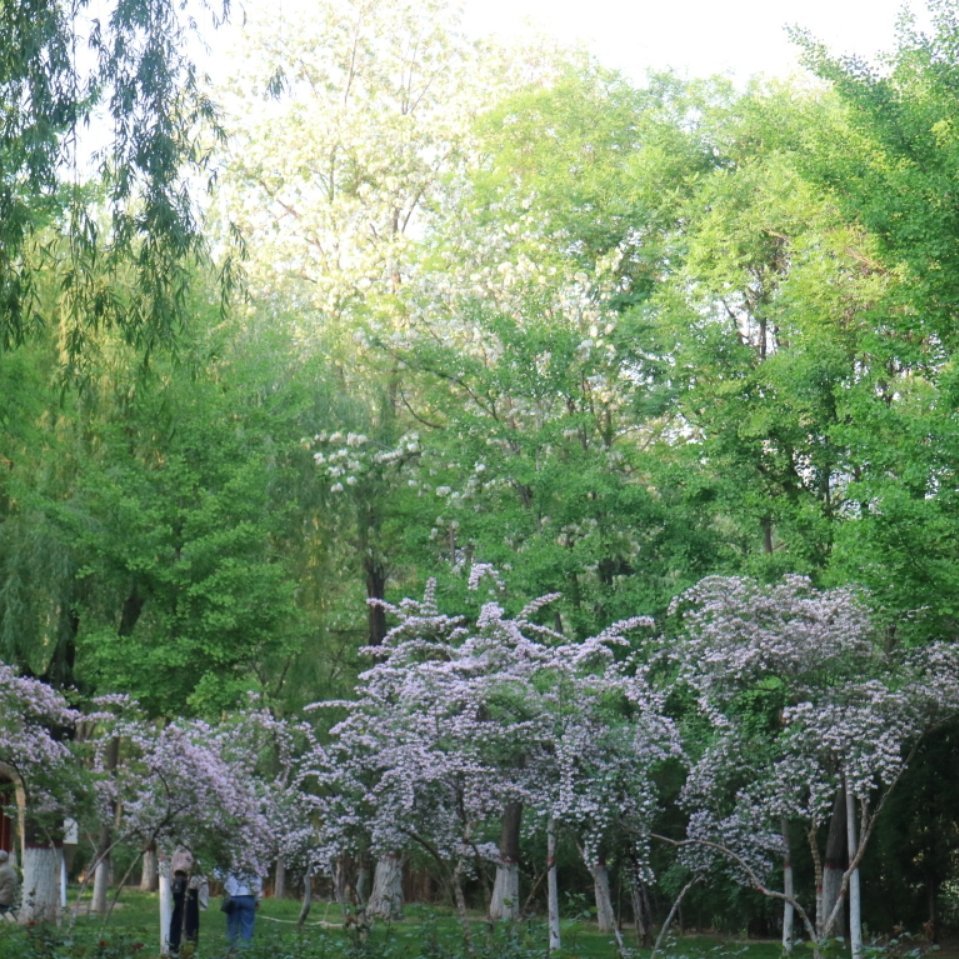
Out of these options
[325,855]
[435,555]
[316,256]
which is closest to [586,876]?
[435,555]

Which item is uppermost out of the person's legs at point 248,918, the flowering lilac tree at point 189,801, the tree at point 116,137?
the tree at point 116,137

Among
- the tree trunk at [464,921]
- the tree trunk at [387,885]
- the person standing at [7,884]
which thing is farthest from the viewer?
the tree trunk at [387,885]

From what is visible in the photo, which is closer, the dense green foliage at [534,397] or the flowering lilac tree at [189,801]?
the flowering lilac tree at [189,801]

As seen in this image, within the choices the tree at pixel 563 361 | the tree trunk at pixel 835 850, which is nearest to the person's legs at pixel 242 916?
the tree at pixel 563 361

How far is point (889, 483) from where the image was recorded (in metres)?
15.9

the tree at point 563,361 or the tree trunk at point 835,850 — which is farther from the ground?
the tree at point 563,361

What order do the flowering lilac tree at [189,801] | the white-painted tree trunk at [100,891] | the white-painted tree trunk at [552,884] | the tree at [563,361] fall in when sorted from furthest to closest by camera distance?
the white-painted tree trunk at [100,891] → the tree at [563,361] → the flowering lilac tree at [189,801] → the white-painted tree trunk at [552,884]

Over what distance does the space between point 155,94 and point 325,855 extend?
7888 millimetres

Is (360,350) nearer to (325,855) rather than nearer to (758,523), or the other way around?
(758,523)

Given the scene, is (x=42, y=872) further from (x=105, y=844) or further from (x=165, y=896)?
(x=165, y=896)

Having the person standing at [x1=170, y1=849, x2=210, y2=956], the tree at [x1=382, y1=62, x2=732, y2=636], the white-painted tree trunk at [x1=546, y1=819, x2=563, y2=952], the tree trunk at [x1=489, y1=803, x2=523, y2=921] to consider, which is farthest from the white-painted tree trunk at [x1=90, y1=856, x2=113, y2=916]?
the white-painted tree trunk at [x1=546, y1=819, x2=563, y2=952]

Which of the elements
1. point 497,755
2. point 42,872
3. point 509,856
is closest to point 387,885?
point 42,872

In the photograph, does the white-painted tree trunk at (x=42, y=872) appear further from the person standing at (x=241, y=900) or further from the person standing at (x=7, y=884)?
the person standing at (x=7, y=884)

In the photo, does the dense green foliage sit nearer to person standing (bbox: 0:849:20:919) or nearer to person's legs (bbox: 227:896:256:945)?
person's legs (bbox: 227:896:256:945)
